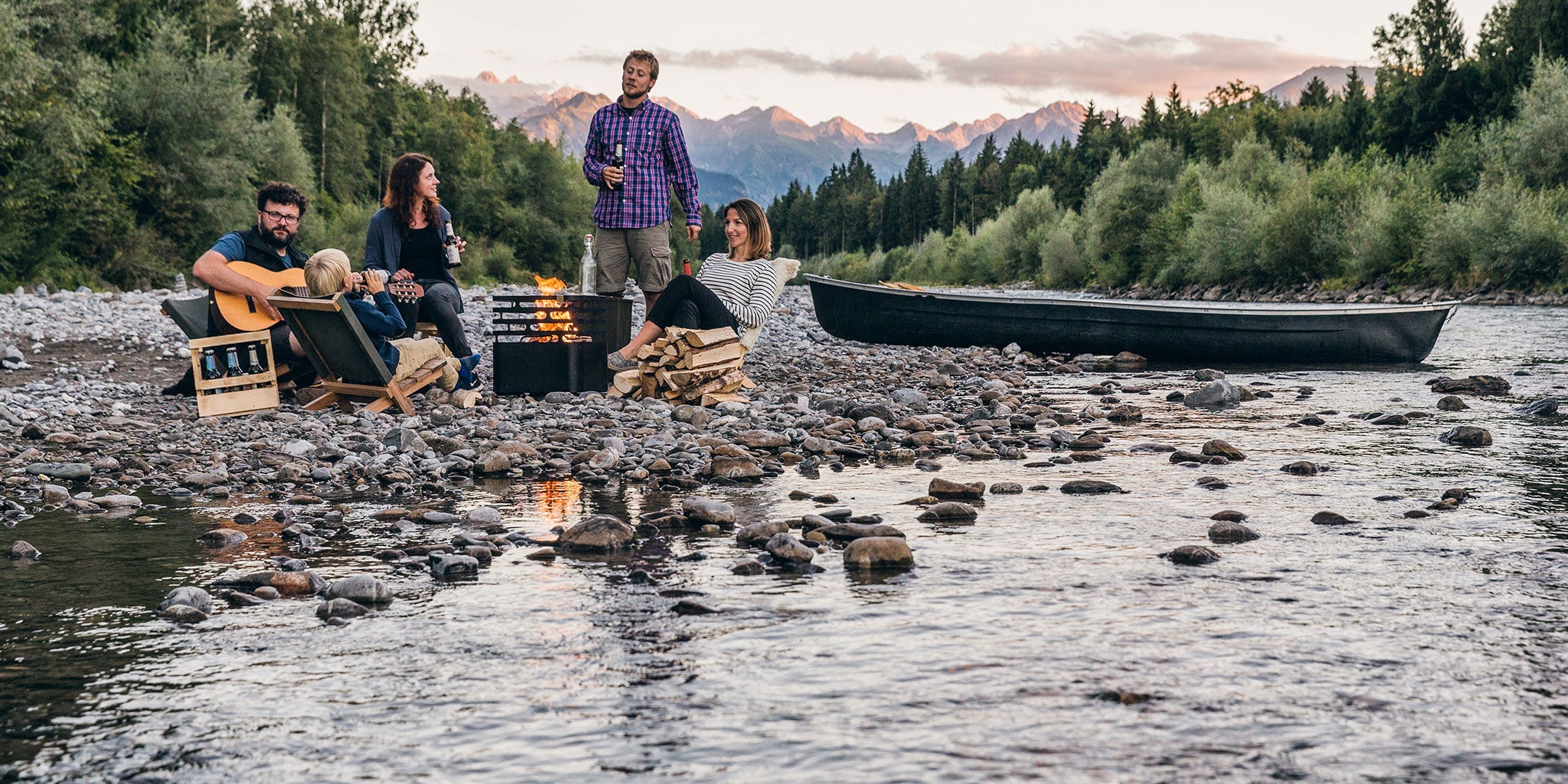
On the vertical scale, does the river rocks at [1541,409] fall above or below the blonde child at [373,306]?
below

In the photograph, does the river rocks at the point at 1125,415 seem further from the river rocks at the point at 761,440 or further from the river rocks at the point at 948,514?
the river rocks at the point at 948,514

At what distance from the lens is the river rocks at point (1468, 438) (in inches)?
305

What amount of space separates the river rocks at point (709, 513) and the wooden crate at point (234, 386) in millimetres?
4389

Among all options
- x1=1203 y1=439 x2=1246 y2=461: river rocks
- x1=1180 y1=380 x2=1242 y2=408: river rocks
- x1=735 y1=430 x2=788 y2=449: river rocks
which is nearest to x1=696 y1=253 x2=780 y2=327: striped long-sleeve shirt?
x1=735 y1=430 x2=788 y2=449: river rocks

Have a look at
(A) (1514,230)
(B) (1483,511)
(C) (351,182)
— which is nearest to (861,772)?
(B) (1483,511)

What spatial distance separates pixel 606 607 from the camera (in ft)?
12.6

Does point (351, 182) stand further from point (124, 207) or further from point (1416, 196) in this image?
point (1416, 196)

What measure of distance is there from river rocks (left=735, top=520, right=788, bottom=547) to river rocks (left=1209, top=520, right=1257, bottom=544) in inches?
67.0

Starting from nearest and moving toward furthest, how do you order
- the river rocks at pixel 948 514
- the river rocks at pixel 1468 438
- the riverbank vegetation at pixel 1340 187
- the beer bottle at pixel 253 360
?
the river rocks at pixel 948 514 → the river rocks at pixel 1468 438 → the beer bottle at pixel 253 360 → the riverbank vegetation at pixel 1340 187

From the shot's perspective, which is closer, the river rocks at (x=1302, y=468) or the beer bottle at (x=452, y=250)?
the river rocks at (x=1302, y=468)

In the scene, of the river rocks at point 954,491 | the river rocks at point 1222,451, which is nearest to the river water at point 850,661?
the river rocks at point 954,491

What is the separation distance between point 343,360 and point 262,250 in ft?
3.47

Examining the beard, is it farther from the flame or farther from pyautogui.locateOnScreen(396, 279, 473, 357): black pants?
the flame

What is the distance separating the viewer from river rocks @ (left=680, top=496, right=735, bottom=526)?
16.9ft
